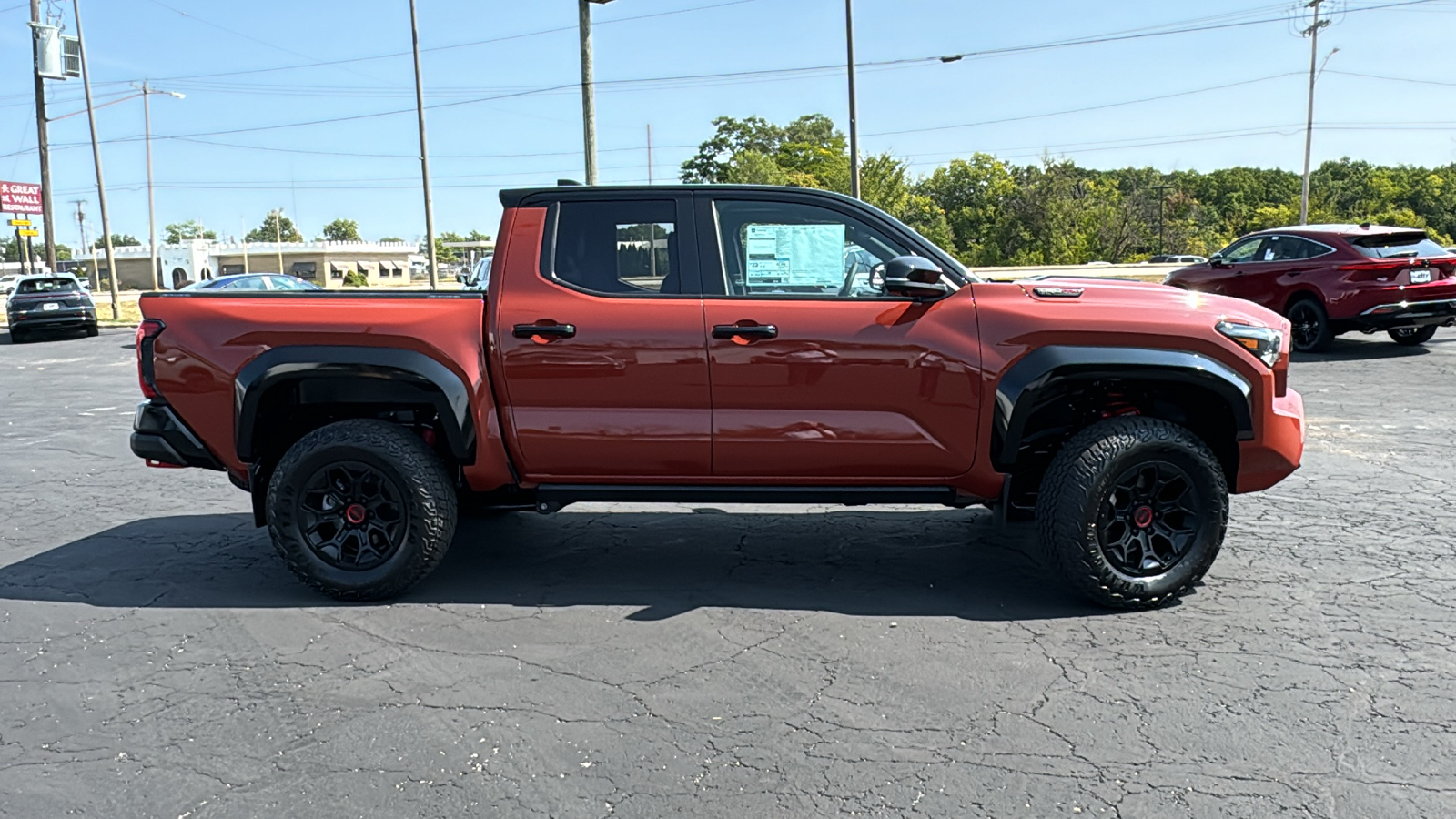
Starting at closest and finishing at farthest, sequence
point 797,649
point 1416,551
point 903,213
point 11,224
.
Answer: point 797,649 → point 1416,551 → point 11,224 → point 903,213

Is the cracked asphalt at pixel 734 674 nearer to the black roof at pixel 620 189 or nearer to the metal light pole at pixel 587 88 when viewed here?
the black roof at pixel 620 189

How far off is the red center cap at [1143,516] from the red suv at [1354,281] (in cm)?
915

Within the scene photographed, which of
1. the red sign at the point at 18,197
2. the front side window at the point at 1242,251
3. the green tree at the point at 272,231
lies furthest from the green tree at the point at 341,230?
the front side window at the point at 1242,251

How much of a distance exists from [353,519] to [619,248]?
1724 mm

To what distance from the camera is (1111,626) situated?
4.40 meters

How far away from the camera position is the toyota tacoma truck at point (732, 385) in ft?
14.8

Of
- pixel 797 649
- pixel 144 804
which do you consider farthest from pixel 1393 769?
pixel 144 804

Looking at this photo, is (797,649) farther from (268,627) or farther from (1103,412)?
(268,627)

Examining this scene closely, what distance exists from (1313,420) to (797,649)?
6995 millimetres

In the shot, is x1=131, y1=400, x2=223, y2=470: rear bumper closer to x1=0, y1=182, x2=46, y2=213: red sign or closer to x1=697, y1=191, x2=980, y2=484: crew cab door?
x1=697, y1=191, x2=980, y2=484: crew cab door

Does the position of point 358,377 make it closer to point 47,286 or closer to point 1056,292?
point 1056,292

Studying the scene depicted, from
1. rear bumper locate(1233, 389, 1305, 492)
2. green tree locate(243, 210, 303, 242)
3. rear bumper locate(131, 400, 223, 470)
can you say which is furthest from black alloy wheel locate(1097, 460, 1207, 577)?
green tree locate(243, 210, 303, 242)

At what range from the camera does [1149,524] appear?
15.1 feet

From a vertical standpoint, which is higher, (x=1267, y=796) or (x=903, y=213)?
(x=903, y=213)
